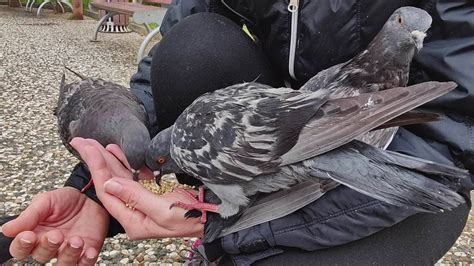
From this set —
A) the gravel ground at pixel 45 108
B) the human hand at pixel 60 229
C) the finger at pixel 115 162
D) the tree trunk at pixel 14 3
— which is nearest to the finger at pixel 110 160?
the finger at pixel 115 162

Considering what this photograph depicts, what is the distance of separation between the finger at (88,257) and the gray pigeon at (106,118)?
1.12 ft

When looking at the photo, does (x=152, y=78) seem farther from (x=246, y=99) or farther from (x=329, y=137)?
(x=329, y=137)

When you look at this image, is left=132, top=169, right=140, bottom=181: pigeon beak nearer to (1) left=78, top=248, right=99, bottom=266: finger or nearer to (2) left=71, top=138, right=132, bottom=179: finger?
(2) left=71, top=138, right=132, bottom=179: finger

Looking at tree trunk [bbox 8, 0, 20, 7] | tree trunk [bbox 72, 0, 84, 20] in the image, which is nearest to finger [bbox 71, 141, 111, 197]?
tree trunk [bbox 72, 0, 84, 20]

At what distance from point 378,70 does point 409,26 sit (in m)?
0.16

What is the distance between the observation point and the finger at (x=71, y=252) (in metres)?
1.13

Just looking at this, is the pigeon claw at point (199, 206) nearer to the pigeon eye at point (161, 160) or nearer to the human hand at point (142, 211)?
the human hand at point (142, 211)

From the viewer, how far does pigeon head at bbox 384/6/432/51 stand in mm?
1013

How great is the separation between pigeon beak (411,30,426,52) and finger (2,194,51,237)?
919mm

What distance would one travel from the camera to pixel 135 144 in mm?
1519

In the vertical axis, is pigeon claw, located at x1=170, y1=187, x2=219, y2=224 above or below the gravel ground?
above

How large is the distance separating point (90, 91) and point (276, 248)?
1.19 meters

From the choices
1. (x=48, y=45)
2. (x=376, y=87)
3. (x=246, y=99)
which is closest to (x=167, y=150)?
(x=246, y=99)

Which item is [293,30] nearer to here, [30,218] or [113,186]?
[113,186]
